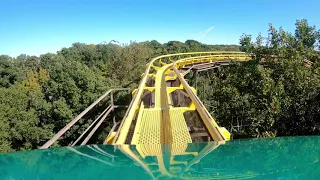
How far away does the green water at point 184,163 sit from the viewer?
2805mm

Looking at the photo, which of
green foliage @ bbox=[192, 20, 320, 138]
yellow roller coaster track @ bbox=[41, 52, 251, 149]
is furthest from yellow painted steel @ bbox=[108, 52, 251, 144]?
green foliage @ bbox=[192, 20, 320, 138]

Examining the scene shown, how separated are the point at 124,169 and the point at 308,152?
2.21 m

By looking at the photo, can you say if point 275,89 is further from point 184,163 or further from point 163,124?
point 184,163

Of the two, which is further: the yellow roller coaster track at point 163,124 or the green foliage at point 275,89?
the green foliage at point 275,89

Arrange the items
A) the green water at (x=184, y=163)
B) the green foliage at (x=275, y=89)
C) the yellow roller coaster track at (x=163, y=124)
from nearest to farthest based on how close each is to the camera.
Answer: the green water at (x=184, y=163) < the yellow roller coaster track at (x=163, y=124) < the green foliage at (x=275, y=89)

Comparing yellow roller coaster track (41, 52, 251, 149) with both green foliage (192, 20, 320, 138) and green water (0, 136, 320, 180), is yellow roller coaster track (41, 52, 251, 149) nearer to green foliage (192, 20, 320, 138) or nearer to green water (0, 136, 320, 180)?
green water (0, 136, 320, 180)

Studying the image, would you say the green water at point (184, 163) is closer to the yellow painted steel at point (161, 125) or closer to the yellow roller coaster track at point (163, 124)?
the yellow roller coaster track at point (163, 124)

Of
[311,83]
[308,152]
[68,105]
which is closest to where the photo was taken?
[308,152]

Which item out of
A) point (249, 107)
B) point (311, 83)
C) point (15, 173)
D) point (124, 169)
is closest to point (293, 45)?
point (311, 83)

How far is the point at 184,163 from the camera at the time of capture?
3176 millimetres

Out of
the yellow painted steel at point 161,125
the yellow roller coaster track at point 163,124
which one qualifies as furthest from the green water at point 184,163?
the yellow painted steel at point 161,125

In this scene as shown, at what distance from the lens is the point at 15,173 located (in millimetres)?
2996

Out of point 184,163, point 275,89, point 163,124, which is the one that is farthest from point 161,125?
point 275,89

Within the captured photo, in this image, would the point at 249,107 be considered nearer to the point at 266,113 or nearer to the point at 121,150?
the point at 266,113
